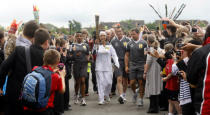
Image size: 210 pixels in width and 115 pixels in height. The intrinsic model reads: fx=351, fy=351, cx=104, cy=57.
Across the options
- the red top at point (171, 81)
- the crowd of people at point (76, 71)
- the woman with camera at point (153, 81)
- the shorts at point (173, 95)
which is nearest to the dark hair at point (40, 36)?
the crowd of people at point (76, 71)

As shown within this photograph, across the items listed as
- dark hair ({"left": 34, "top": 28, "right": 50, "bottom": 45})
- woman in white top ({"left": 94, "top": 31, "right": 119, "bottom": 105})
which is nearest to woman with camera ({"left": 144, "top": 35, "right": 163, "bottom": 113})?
woman in white top ({"left": 94, "top": 31, "right": 119, "bottom": 105})

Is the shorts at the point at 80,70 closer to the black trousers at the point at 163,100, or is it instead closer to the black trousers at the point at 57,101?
the black trousers at the point at 163,100

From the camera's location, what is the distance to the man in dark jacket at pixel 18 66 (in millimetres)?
5176

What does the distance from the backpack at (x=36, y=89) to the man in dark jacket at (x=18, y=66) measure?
0.37 metres

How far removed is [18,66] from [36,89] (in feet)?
1.95

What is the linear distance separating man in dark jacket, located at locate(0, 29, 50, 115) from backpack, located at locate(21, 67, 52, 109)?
374 millimetres

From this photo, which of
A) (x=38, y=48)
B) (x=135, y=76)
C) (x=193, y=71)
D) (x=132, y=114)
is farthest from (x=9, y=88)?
(x=135, y=76)

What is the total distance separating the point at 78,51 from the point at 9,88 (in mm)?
5811

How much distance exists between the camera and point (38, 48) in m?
5.21

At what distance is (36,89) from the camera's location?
4836 mm

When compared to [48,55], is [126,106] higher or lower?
lower

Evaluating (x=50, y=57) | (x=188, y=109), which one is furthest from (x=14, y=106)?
(x=188, y=109)

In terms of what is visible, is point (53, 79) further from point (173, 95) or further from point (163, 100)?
point (163, 100)

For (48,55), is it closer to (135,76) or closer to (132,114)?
(132,114)
